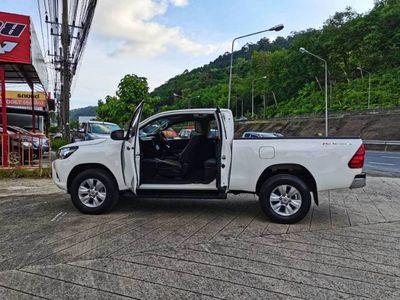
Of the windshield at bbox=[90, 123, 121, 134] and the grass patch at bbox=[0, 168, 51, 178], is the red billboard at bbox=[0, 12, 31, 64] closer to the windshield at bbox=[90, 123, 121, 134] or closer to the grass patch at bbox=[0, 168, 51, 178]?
the grass patch at bbox=[0, 168, 51, 178]

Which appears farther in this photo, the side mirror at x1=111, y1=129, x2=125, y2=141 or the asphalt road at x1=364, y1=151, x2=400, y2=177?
the asphalt road at x1=364, y1=151, x2=400, y2=177

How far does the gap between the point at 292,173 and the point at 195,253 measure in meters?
2.38

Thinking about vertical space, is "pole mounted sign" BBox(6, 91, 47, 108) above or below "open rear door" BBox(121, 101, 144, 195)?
above

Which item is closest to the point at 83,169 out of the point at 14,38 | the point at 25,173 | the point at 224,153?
the point at 224,153

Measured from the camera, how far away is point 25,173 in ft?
35.9

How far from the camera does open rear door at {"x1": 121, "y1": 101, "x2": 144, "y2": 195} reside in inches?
248

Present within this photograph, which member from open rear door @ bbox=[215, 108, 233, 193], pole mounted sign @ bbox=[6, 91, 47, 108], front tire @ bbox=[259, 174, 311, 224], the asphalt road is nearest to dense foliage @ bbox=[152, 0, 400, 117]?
pole mounted sign @ bbox=[6, 91, 47, 108]

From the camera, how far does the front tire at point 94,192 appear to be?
643 cm

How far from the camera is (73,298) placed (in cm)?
349

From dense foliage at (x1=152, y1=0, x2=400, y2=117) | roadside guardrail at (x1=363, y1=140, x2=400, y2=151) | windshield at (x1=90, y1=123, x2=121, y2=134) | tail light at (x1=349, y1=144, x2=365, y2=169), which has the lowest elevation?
roadside guardrail at (x1=363, y1=140, x2=400, y2=151)

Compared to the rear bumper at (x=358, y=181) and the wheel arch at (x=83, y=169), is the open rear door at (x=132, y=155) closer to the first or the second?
the wheel arch at (x=83, y=169)

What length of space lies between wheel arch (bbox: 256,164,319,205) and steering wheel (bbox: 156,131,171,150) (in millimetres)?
2282

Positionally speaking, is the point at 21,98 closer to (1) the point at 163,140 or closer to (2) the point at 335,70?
(1) the point at 163,140

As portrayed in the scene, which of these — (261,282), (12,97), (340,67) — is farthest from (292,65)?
(261,282)
